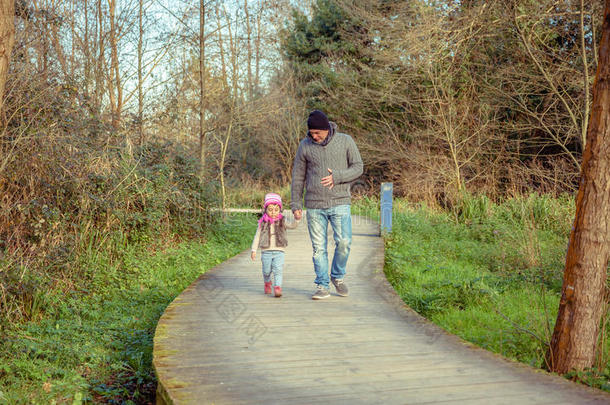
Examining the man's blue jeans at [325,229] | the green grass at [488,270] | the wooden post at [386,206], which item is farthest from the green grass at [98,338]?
the wooden post at [386,206]

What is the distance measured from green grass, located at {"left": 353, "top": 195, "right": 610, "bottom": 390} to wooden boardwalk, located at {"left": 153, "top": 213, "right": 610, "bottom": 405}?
24.8 inches

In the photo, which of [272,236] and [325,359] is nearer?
[325,359]

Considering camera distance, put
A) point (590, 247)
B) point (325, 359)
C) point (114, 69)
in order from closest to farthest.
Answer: point (590, 247)
point (325, 359)
point (114, 69)

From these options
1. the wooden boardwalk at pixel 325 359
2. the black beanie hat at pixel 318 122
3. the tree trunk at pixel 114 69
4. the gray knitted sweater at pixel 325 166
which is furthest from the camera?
the tree trunk at pixel 114 69

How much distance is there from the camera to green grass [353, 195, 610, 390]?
5.17 meters

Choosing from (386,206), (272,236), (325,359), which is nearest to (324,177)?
(272,236)

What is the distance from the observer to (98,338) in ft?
18.2

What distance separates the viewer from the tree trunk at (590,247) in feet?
12.3

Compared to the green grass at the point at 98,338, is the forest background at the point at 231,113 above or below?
above

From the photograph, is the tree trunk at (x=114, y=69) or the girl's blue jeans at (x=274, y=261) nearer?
the girl's blue jeans at (x=274, y=261)

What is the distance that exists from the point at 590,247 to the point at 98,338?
467 cm

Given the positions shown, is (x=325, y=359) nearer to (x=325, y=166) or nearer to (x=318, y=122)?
(x=325, y=166)

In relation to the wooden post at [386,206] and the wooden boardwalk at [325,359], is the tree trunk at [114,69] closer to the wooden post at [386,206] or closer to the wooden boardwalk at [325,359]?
the wooden post at [386,206]

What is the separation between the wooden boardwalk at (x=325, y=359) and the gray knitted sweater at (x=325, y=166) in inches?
45.4
